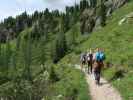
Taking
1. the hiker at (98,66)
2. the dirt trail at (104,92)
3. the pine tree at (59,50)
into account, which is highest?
the pine tree at (59,50)

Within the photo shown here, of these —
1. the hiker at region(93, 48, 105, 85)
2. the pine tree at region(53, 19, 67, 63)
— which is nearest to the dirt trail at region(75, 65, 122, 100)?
the hiker at region(93, 48, 105, 85)

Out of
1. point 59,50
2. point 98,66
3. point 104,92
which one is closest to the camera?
point 104,92

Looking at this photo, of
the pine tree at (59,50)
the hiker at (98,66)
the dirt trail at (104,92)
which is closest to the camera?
the dirt trail at (104,92)

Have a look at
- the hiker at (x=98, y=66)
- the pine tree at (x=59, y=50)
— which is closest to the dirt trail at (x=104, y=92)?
the hiker at (x=98, y=66)

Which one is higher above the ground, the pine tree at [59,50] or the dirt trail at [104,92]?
the pine tree at [59,50]

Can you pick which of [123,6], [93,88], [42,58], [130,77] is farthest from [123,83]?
[123,6]

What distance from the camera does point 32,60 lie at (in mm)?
144875

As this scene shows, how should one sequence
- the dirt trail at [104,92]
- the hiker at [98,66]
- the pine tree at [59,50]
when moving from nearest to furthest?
the dirt trail at [104,92] → the hiker at [98,66] → the pine tree at [59,50]

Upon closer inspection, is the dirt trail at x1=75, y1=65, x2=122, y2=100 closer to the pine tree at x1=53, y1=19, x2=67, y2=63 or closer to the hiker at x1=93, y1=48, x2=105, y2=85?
the hiker at x1=93, y1=48, x2=105, y2=85

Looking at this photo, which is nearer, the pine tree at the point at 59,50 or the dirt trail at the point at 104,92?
the dirt trail at the point at 104,92

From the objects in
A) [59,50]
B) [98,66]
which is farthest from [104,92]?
[59,50]

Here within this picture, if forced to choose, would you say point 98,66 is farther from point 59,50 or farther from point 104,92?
point 59,50

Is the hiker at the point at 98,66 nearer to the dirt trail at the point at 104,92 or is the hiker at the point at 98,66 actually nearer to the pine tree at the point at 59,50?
the dirt trail at the point at 104,92

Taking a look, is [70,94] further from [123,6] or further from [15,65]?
[123,6]
